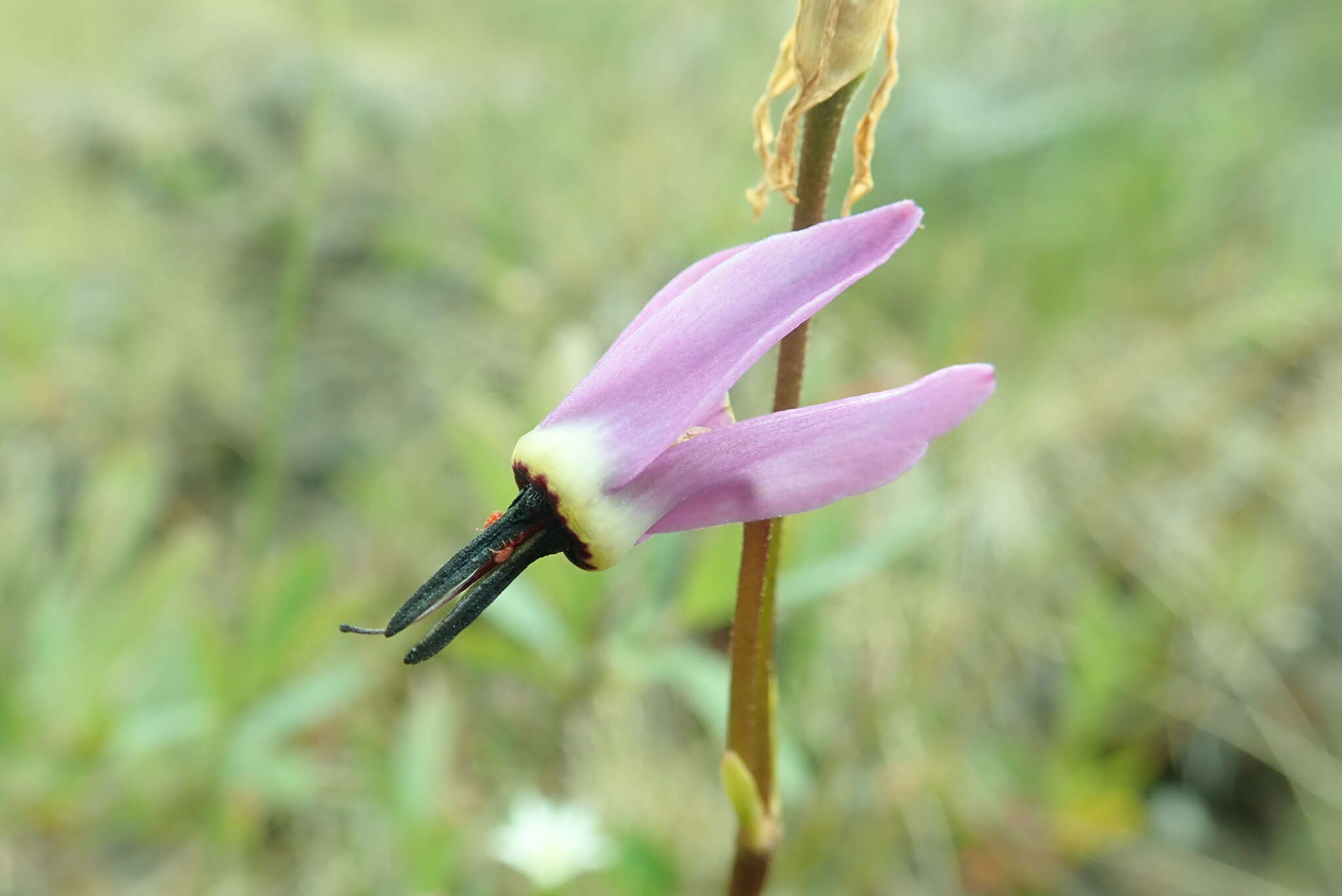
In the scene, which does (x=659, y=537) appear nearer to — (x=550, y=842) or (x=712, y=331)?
(x=550, y=842)

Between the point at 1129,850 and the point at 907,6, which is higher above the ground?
the point at 907,6

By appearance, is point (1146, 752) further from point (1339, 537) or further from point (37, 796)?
point (37, 796)

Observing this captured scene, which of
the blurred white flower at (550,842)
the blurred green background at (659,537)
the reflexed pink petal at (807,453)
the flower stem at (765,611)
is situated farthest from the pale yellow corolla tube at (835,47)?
the blurred white flower at (550,842)

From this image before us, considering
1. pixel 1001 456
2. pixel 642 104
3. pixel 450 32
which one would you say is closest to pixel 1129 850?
pixel 1001 456

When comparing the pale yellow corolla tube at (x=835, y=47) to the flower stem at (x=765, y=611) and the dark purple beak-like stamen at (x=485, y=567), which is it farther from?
the dark purple beak-like stamen at (x=485, y=567)

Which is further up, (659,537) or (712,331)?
(712,331)

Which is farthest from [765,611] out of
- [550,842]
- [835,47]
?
[550,842]

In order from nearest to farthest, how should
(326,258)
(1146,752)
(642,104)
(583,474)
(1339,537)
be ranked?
(583,474), (1146,752), (1339,537), (326,258), (642,104)
